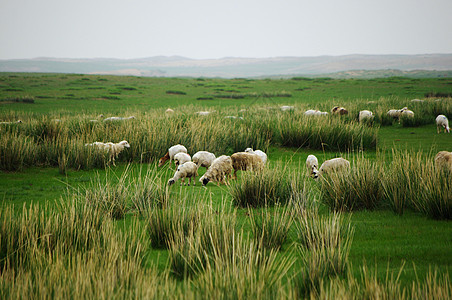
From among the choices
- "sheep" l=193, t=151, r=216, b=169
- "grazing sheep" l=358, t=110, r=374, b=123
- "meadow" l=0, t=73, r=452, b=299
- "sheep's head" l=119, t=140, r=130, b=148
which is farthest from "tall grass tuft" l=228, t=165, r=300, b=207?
"grazing sheep" l=358, t=110, r=374, b=123

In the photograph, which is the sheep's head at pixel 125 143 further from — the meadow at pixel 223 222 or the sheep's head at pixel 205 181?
the sheep's head at pixel 205 181

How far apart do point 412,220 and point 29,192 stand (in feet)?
26.0

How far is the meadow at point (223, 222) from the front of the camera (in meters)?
3.50

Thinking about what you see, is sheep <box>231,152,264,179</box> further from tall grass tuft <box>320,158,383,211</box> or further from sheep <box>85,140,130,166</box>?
sheep <box>85,140,130,166</box>

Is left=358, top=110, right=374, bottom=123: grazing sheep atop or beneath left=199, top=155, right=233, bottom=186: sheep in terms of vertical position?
atop

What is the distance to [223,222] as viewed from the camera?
4.38m

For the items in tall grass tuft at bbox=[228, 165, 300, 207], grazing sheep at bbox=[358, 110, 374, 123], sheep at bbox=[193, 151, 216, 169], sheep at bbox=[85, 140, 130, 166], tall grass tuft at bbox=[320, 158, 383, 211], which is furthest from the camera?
grazing sheep at bbox=[358, 110, 374, 123]

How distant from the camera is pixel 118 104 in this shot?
3550 cm

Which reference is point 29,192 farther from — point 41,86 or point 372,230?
point 41,86

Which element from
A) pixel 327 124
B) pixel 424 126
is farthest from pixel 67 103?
pixel 424 126

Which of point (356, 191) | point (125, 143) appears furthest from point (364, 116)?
point (356, 191)

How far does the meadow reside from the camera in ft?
11.5

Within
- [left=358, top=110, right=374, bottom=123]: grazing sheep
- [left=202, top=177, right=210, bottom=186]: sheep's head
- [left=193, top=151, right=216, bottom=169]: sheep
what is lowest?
[left=202, top=177, right=210, bottom=186]: sheep's head

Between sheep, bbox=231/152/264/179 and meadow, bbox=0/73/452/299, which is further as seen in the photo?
sheep, bbox=231/152/264/179
